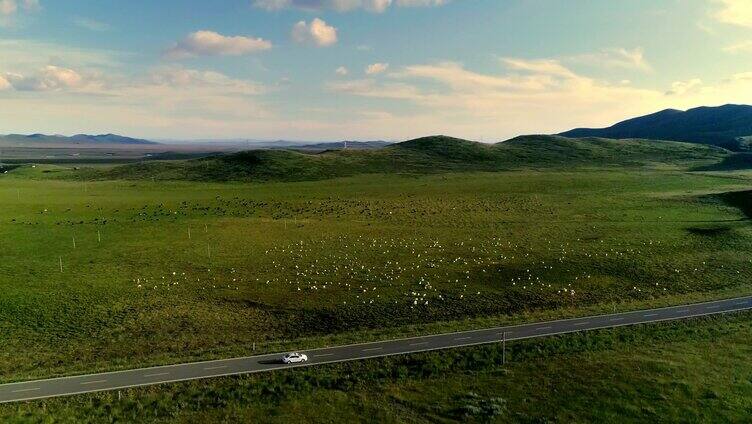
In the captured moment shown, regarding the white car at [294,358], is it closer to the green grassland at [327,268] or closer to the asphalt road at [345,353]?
the asphalt road at [345,353]

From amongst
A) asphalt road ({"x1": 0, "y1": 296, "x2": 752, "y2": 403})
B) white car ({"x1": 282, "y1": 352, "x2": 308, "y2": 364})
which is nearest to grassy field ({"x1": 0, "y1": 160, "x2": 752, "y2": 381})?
asphalt road ({"x1": 0, "y1": 296, "x2": 752, "y2": 403})

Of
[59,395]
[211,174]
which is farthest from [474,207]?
[211,174]

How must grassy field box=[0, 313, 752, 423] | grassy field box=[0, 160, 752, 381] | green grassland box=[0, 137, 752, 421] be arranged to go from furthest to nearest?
grassy field box=[0, 160, 752, 381], green grassland box=[0, 137, 752, 421], grassy field box=[0, 313, 752, 423]

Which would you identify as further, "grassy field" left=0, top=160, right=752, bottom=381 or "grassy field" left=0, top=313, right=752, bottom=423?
"grassy field" left=0, top=160, right=752, bottom=381

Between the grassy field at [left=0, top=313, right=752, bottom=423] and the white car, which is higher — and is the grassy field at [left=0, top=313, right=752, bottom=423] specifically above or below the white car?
below

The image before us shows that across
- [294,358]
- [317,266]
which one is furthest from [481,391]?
[317,266]

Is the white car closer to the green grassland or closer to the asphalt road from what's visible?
the asphalt road

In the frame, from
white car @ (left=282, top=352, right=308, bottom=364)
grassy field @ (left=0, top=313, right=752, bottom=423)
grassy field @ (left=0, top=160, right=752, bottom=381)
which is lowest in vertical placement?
grassy field @ (left=0, top=313, right=752, bottom=423)

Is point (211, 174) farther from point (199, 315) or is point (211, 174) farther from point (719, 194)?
point (719, 194)
